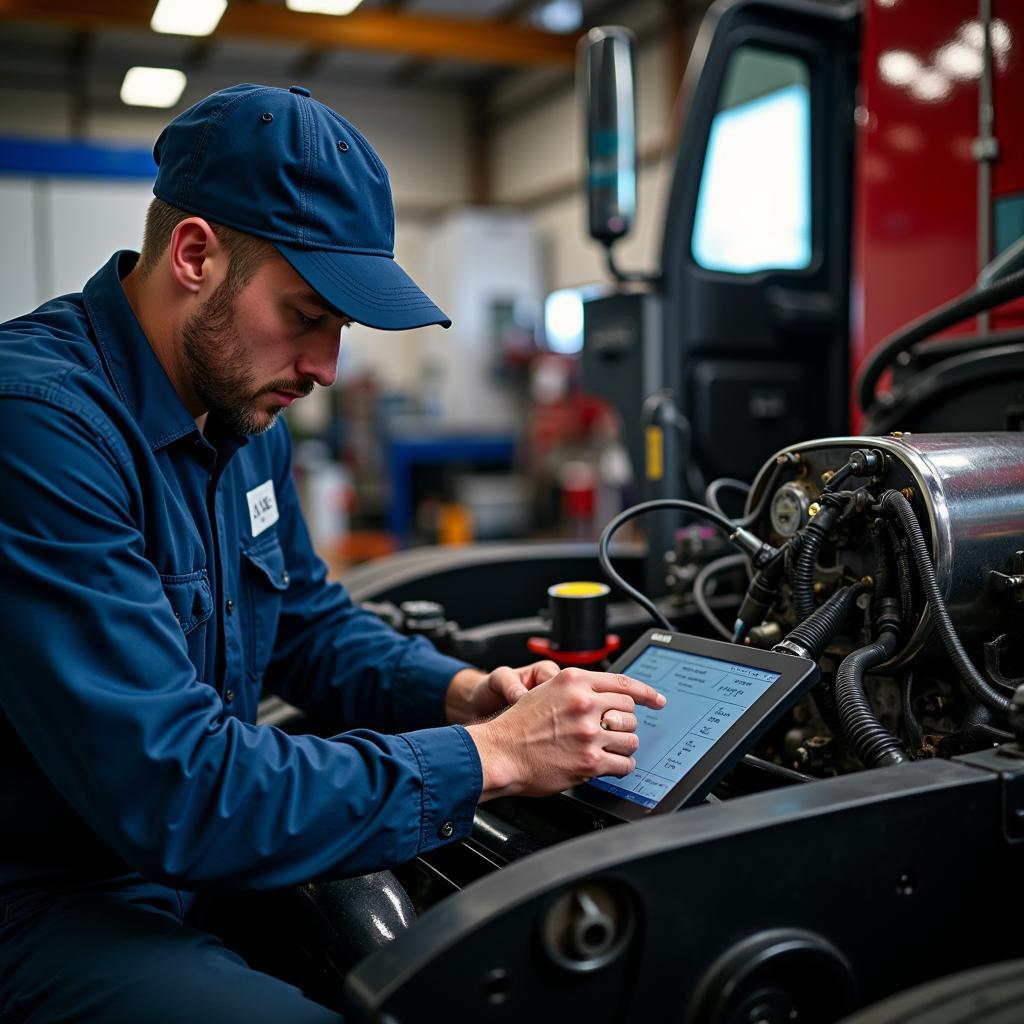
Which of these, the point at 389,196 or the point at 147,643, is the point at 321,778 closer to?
the point at 147,643

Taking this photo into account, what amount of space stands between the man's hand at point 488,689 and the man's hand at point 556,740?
0.50 feet

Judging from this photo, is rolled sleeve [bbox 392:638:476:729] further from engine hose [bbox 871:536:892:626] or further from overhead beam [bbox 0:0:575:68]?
overhead beam [bbox 0:0:575:68]

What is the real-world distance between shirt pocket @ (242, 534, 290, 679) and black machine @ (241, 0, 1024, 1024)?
0.27 metres

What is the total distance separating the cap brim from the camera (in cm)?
115

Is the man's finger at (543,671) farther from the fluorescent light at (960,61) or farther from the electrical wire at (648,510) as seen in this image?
the fluorescent light at (960,61)

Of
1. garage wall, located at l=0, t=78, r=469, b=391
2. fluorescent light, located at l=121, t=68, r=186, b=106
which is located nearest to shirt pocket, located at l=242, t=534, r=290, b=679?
fluorescent light, located at l=121, t=68, r=186, b=106

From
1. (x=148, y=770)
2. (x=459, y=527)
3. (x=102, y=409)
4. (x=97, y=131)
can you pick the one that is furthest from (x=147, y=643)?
(x=97, y=131)

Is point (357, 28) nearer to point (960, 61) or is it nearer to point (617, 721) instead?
point (960, 61)

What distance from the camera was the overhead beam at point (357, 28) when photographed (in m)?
7.59

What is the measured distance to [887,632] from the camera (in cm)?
120

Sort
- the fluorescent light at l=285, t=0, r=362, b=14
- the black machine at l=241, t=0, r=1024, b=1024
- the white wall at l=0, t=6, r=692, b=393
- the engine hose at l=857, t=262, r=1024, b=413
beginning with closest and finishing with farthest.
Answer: the black machine at l=241, t=0, r=1024, b=1024, the engine hose at l=857, t=262, r=1024, b=413, the fluorescent light at l=285, t=0, r=362, b=14, the white wall at l=0, t=6, r=692, b=393

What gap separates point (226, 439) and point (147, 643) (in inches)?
15.4

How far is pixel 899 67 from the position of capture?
6.98 feet

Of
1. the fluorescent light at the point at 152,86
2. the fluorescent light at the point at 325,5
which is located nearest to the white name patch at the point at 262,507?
the fluorescent light at the point at 325,5
